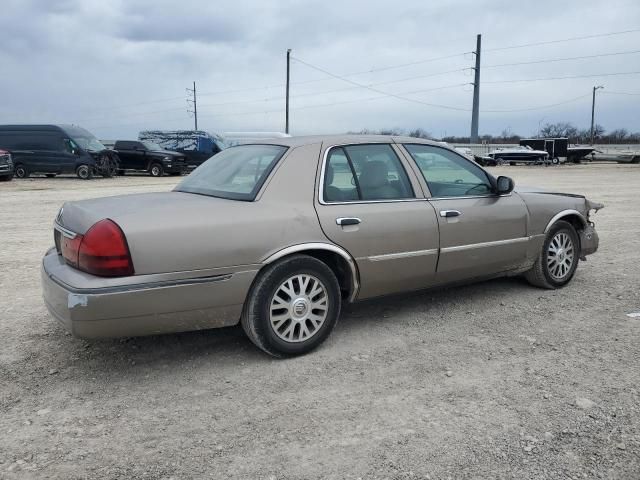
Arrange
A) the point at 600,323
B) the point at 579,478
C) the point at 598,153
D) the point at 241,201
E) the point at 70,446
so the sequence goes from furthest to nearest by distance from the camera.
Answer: the point at 598,153 < the point at 600,323 < the point at 241,201 < the point at 70,446 < the point at 579,478

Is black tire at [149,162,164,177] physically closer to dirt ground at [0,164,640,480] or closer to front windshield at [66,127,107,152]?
front windshield at [66,127,107,152]

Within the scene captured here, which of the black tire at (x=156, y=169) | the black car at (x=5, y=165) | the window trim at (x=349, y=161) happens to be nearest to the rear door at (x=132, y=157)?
the black tire at (x=156, y=169)

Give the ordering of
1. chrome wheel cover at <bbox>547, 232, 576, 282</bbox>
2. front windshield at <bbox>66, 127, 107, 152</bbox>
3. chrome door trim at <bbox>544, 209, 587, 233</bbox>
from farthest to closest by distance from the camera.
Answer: front windshield at <bbox>66, 127, 107, 152</bbox>, chrome wheel cover at <bbox>547, 232, 576, 282</bbox>, chrome door trim at <bbox>544, 209, 587, 233</bbox>

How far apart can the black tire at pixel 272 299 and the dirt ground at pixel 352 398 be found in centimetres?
13

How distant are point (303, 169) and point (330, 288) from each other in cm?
84

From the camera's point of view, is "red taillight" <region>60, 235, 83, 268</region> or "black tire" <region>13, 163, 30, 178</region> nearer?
"red taillight" <region>60, 235, 83, 268</region>

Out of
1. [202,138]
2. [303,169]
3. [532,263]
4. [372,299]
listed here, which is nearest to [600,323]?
[532,263]

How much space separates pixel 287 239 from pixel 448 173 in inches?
68.6

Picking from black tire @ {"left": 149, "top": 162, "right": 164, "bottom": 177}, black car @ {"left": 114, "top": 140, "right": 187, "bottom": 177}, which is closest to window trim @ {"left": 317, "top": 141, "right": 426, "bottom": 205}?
black car @ {"left": 114, "top": 140, "right": 187, "bottom": 177}

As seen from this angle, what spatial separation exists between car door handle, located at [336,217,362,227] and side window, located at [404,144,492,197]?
839mm

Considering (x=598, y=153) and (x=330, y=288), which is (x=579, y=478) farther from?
(x=598, y=153)

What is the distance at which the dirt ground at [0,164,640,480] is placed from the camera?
2.57 m

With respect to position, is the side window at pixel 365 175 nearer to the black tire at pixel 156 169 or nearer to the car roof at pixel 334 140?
the car roof at pixel 334 140

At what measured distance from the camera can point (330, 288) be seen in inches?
150
